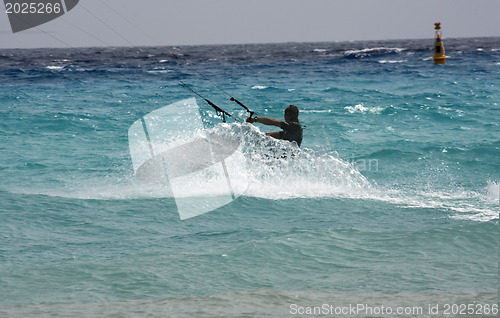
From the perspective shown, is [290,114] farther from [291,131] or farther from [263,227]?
[263,227]

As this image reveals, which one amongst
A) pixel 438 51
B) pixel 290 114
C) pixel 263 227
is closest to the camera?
pixel 263 227

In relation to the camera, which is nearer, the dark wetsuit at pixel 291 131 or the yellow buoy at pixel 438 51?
the dark wetsuit at pixel 291 131

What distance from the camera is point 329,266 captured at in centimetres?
731

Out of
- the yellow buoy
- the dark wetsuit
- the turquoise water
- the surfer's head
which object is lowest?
the turquoise water

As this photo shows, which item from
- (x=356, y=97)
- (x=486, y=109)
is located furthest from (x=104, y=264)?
(x=356, y=97)

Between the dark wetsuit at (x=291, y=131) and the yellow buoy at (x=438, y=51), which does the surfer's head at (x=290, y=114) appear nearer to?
A: the dark wetsuit at (x=291, y=131)

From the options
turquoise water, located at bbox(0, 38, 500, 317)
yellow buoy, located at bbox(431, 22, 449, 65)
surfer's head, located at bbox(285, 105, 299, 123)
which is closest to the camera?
turquoise water, located at bbox(0, 38, 500, 317)

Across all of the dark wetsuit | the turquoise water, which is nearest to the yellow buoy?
the turquoise water

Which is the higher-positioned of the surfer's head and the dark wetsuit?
the surfer's head

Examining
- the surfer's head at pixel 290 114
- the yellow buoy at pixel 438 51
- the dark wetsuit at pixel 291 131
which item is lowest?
the dark wetsuit at pixel 291 131

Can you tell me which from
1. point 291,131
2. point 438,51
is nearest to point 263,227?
point 291,131

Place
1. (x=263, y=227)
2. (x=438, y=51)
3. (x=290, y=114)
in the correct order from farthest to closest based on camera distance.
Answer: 1. (x=438, y=51)
2. (x=290, y=114)
3. (x=263, y=227)

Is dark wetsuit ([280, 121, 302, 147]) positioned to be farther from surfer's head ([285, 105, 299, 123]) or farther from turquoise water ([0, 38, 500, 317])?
turquoise water ([0, 38, 500, 317])

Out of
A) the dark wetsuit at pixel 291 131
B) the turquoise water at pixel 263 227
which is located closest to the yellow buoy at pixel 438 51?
the turquoise water at pixel 263 227
